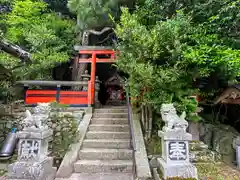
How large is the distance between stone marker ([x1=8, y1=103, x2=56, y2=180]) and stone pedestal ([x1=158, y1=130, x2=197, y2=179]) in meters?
2.33

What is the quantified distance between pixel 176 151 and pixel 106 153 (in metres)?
1.83

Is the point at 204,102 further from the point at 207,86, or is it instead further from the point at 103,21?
the point at 103,21

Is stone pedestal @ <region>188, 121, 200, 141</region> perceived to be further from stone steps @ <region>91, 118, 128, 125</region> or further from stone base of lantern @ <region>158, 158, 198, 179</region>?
stone steps @ <region>91, 118, 128, 125</region>

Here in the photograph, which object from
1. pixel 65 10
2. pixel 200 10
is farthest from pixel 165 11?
pixel 65 10

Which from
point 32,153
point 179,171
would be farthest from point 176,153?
point 32,153

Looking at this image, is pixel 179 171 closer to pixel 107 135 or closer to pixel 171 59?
pixel 107 135

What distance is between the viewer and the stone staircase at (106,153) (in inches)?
150

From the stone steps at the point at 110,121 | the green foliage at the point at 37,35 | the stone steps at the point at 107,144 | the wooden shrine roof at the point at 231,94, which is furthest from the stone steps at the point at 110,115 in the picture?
the green foliage at the point at 37,35

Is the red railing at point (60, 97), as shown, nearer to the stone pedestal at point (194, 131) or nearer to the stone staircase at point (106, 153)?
the stone staircase at point (106, 153)

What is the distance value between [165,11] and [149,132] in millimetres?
3855

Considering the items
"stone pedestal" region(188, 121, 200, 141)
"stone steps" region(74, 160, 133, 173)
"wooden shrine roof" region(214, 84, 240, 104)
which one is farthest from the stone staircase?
"wooden shrine roof" region(214, 84, 240, 104)

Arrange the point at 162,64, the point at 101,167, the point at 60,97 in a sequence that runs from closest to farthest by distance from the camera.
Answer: the point at 101,167 → the point at 162,64 → the point at 60,97

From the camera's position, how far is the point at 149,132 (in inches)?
184

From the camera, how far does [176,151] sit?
10.5 feet
